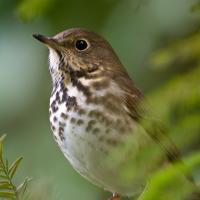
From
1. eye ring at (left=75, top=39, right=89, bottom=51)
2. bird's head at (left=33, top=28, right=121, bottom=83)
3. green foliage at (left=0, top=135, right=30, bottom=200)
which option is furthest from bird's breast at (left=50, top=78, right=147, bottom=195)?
green foliage at (left=0, top=135, right=30, bottom=200)

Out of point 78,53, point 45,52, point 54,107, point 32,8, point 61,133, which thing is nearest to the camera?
point 32,8

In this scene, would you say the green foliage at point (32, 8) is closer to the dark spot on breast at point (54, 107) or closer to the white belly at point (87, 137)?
the white belly at point (87, 137)

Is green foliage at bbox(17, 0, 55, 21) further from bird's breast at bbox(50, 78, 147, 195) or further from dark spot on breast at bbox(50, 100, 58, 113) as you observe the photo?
dark spot on breast at bbox(50, 100, 58, 113)

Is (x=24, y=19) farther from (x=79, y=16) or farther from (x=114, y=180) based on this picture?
(x=79, y=16)

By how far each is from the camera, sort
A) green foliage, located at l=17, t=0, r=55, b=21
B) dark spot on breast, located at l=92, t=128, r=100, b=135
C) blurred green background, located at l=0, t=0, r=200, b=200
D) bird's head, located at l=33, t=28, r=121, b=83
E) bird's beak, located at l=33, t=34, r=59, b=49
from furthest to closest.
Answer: blurred green background, located at l=0, t=0, r=200, b=200
bird's head, located at l=33, t=28, r=121, b=83
bird's beak, located at l=33, t=34, r=59, b=49
dark spot on breast, located at l=92, t=128, r=100, b=135
green foliage, located at l=17, t=0, r=55, b=21

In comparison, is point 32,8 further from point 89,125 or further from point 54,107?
point 54,107

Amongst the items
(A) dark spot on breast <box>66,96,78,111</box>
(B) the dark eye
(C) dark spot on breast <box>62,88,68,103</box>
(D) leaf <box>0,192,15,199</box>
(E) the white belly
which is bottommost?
(E) the white belly

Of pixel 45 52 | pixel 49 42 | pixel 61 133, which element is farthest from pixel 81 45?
pixel 45 52

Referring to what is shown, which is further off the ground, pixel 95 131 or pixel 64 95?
pixel 64 95
